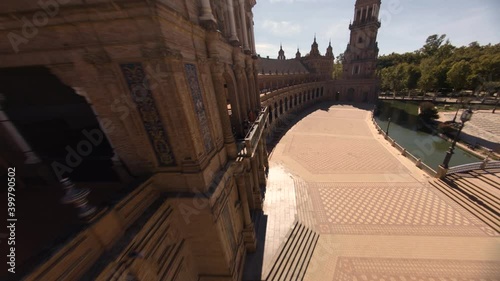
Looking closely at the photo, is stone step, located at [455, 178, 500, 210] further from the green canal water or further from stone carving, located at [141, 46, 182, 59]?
stone carving, located at [141, 46, 182, 59]

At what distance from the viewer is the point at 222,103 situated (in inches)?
A: 307

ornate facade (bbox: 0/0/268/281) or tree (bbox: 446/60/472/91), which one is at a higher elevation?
ornate facade (bbox: 0/0/268/281)

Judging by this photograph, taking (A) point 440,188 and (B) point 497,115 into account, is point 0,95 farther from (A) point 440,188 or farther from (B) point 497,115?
(B) point 497,115

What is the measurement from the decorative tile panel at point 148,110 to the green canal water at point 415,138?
85.8 feet

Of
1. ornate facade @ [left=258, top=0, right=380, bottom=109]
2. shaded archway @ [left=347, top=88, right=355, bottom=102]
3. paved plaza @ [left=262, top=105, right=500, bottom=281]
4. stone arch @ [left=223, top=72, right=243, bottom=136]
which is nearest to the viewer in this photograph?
paved plaza @ [left=262, top=105, right=500, bottom=281]

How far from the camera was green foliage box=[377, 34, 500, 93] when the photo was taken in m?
39.4

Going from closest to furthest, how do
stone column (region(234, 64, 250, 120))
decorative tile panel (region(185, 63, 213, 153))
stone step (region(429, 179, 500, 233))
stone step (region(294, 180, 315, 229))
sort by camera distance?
decorative tile panel (region(185, 63, 213, 153)), stone column (region(234, 64, 250, 120)), stone step (region(429, 179, 500, 233)), stone step (region(294, 180, 315, 229))

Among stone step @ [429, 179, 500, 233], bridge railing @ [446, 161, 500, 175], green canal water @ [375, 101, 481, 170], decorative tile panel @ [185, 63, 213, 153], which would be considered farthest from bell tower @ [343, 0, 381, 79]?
decorative tile panel @ [185, 63, 213, 153]

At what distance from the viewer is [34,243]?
416 cm

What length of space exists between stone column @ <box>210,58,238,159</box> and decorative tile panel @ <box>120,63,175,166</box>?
9.78 ft

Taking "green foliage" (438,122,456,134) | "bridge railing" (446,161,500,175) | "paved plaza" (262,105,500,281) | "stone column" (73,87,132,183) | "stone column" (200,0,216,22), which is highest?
"stone column" (200,0,216,22)

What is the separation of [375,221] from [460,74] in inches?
2092

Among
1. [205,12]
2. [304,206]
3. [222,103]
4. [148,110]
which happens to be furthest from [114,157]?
[304,206]

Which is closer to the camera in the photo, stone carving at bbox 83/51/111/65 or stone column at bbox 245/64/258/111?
stone carving at bbox 83/51/111/65
